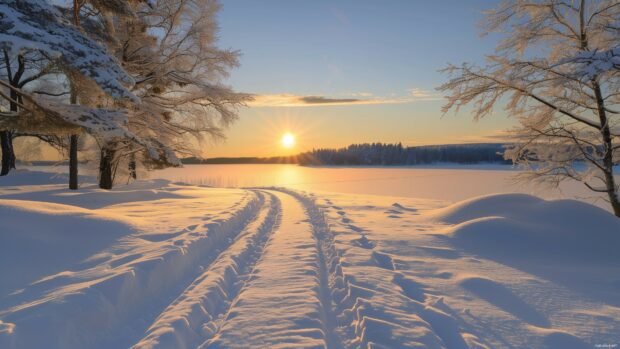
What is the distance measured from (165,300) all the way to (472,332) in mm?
4028

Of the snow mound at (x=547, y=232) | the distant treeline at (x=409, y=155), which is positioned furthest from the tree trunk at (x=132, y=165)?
the distant treeline at (x=409, y=155)

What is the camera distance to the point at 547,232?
295 inches

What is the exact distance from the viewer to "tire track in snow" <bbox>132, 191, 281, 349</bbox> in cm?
354

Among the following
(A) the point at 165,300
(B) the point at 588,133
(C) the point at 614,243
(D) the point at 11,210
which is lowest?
(A) the point at 165,300

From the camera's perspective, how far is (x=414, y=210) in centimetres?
1316

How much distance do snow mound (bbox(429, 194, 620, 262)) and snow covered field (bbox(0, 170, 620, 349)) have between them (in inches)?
1.6

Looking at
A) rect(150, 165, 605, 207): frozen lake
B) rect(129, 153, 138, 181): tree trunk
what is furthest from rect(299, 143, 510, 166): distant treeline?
rect(129, 153, 138, 181): tree trunk

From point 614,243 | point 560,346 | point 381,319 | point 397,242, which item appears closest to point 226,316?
point 381,319

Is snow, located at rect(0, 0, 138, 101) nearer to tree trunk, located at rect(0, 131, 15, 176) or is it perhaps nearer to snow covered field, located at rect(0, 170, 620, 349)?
snow covered field, located at rect(0, 170, 620, 349)

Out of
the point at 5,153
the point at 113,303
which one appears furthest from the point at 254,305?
the point at 5,153

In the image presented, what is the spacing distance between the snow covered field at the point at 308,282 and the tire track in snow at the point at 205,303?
2 cm

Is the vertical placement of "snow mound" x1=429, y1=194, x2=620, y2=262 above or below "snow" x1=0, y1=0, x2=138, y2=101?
below

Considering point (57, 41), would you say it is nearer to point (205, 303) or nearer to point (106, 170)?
point (205, 303)

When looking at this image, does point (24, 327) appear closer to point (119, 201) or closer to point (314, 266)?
point (314, 266)
